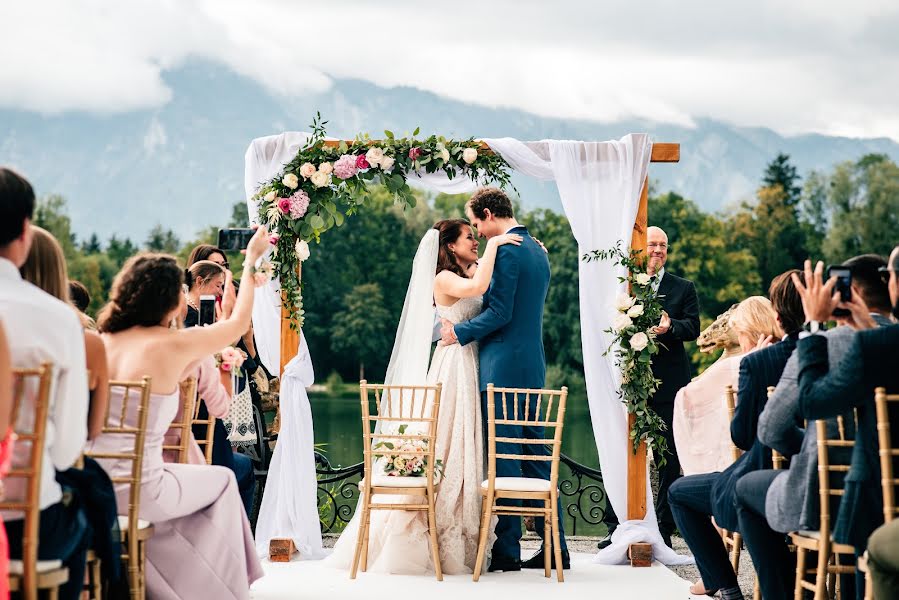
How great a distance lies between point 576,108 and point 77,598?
5036 inches

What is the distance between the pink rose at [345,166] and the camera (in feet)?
21.4

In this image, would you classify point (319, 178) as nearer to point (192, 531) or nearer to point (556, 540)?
point (556, 540)

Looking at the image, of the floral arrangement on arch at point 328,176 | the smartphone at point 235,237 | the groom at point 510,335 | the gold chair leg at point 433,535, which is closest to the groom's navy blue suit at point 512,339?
the groom at point 510,335

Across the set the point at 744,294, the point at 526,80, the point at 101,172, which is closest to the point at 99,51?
the point at 101,172

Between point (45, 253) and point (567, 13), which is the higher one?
point (567, 13)

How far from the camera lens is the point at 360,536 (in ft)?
18.9

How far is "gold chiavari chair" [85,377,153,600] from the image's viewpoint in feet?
12.2

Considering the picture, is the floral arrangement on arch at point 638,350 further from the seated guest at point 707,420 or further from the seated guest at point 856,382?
the seated guest at point 856,382

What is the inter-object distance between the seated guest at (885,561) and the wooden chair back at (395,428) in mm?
2746

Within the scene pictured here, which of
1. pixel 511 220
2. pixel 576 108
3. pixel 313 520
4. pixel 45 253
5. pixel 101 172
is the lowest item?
pixel 313 520

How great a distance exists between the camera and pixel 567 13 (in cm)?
8919

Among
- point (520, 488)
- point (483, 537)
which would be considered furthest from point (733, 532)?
point (483, 537)

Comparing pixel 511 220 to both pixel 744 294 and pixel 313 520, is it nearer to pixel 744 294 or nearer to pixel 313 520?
pixel 313 520

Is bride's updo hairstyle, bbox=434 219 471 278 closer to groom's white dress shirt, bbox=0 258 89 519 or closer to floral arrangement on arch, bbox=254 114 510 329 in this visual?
floral arrangement on arch, bbox=254 114 510 329
